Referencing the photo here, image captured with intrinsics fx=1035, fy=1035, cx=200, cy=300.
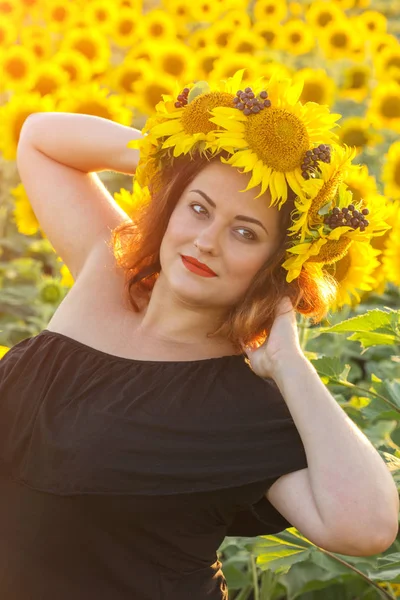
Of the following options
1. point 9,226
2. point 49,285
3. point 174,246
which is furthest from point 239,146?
point 9,226

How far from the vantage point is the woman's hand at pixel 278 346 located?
5.96 ft

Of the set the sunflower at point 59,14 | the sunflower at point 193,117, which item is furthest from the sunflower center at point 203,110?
the sunflower at point 59,14

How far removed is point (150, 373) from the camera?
193 centimetres

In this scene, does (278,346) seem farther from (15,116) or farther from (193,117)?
(15,116)

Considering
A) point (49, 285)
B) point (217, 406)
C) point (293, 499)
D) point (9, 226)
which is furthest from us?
point (9, 226)

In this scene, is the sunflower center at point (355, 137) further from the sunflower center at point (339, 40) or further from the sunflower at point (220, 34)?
the sunflower center at point (339, 40)

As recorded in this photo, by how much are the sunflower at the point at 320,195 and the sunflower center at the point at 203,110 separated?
22 cm

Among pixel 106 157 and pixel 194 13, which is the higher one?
pixel 194 13

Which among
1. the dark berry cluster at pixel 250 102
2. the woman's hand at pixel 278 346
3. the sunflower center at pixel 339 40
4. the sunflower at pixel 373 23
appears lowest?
the woman's hand at pixel 278 346

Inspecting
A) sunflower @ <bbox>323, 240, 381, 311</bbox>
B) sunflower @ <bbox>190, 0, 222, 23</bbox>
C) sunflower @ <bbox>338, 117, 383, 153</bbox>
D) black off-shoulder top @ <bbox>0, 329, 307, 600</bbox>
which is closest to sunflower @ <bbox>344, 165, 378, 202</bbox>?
sunflower @ <bbox>323, 240, 381, 311</bbox>

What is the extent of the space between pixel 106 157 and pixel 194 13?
4931 mm

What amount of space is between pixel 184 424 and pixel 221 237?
34 cm

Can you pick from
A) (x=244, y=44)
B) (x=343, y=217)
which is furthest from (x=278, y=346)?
(x=244, y=44)

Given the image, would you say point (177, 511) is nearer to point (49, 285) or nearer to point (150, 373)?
point (150, 373)
